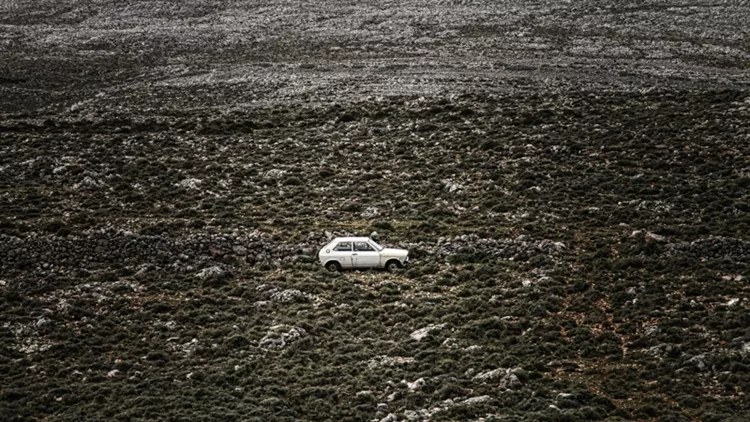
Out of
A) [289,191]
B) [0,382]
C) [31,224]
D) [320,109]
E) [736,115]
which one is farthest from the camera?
[320,109]

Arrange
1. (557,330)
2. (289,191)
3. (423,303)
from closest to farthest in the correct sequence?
(557,330) → (423,303) → (289,191)

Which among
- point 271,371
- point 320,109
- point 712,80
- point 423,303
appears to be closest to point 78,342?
point 271,371

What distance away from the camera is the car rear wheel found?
37938 millimetres

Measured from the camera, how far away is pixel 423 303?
34406 millimetres

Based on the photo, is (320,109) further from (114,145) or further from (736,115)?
(736,115)

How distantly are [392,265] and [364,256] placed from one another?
4.17ft

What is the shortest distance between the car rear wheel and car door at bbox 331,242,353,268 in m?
1.53

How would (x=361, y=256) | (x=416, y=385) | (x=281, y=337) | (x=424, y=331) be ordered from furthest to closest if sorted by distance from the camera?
(x=361, y=256)
(x=424, y=331)
(x=281, y=337)
(x=416, y=385)

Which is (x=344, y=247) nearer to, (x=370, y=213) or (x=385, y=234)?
(x=385, y=234)

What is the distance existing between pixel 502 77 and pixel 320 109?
15977mm

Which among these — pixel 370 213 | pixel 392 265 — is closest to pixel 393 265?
pixel 392 265

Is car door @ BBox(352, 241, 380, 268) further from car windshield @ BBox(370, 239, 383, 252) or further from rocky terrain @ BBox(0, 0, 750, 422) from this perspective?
rocky terrain @ BBox(0, 0, 750, 422)

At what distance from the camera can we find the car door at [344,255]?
3800 centimetres

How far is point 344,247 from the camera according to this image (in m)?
38.2
